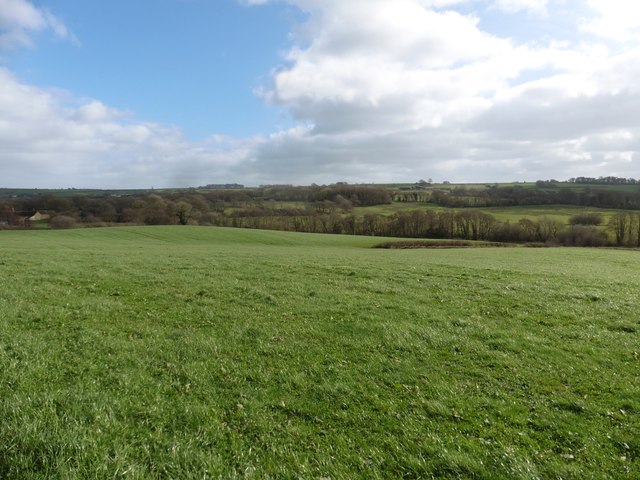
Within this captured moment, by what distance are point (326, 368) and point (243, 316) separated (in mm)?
4427

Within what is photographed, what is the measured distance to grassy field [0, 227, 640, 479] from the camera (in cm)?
515

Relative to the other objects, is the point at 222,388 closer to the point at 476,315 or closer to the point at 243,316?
the point at 243,316

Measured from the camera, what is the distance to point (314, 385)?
7289mm

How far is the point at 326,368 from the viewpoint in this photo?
8.06 meters

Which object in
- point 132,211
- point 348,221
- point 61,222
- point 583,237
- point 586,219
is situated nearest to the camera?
point 583,237

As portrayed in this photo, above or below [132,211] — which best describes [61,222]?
below

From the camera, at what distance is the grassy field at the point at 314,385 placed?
5152 millimetres

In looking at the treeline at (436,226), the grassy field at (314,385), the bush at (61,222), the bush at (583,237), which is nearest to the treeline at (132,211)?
the bush at (61,222)

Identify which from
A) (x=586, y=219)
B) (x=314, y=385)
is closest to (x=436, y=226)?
(x=586, y=219)

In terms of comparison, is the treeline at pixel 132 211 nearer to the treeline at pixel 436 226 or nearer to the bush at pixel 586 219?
the treeline at pixel 436 226

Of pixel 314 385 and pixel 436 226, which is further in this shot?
pixel 436 226

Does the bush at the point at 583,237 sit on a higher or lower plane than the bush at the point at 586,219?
lower

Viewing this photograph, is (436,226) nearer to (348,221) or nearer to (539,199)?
(348,221)

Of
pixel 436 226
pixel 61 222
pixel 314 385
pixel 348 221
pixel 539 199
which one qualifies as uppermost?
pixel 539 199
